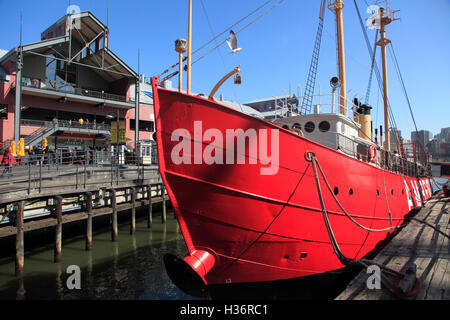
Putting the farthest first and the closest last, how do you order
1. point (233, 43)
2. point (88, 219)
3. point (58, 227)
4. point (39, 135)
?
1. point (39, 135)
2. point (88, 219)
3. point (58, 227)
4. point (233, 43)

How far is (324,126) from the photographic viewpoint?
332 inches

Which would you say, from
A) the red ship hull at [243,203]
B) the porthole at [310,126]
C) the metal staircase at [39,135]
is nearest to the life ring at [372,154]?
the porthole at [310,126]

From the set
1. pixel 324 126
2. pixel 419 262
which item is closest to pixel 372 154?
pixel 324 126

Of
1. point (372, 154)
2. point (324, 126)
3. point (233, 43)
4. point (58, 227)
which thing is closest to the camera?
point (233, 43)

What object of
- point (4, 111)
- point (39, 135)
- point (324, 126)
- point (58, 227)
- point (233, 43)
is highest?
point (4, 111)

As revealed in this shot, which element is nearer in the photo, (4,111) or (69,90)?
(4,111)

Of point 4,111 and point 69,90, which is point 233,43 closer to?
point 4,111

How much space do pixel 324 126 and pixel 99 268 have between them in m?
8.10

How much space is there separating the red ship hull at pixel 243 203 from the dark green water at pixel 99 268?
2.27m

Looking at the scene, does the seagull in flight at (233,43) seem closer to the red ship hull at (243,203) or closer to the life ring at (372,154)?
the red ship hull at (243,203)

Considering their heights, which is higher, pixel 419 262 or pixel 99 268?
pixel 419 262

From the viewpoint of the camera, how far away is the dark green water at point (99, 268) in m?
6.89
